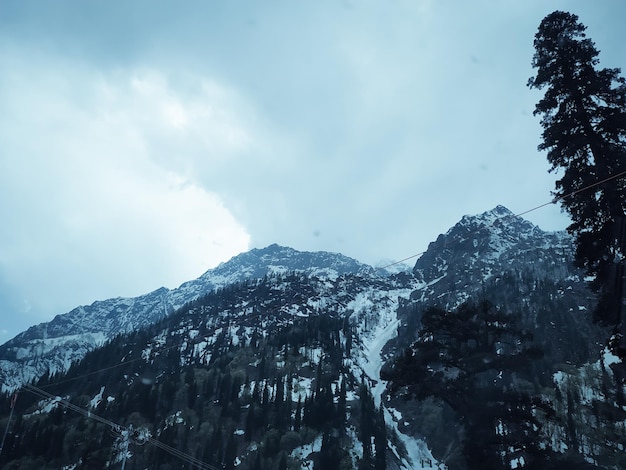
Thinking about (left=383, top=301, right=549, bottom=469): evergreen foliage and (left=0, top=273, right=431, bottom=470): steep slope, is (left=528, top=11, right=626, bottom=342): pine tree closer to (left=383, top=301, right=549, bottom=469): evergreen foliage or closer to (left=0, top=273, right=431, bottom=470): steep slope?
(left=383, top=301, right=549, bottom=469): evergreen foliage

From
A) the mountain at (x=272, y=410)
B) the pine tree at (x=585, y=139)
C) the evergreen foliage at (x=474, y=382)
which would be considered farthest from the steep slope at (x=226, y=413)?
the pine tree at (x=585, y=139)

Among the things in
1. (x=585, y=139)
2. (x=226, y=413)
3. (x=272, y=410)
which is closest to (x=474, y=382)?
(x=585, y=139)

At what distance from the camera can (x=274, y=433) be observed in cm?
11169

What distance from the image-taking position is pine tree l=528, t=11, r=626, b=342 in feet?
59.0

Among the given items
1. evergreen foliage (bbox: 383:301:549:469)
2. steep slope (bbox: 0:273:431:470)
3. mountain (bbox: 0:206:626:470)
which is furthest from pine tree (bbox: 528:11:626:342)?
steep slope (bbox: 0:273:431:470)

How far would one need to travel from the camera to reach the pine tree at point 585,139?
1797 cm

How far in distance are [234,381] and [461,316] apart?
12792 centimetres

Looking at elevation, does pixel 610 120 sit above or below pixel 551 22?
below

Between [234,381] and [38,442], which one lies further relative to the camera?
[234,381]

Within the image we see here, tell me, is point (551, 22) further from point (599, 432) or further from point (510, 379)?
point (510, 379)

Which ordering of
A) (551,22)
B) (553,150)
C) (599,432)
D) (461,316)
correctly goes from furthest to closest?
(599,432) → (461,316) → (551,22) → (553,150)

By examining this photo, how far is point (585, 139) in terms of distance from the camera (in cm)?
1930

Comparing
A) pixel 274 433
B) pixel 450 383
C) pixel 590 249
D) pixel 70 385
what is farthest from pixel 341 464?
pixel 70 385

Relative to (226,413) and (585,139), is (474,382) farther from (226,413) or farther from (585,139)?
(226,413)
